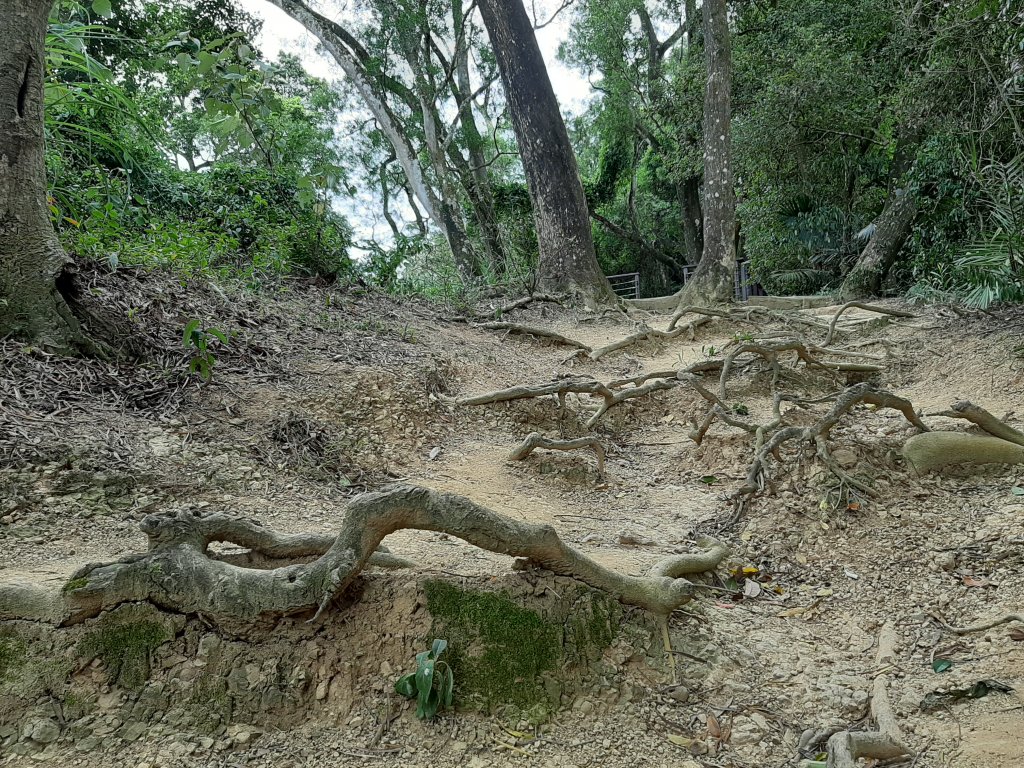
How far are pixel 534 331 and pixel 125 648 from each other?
6179 millimetres

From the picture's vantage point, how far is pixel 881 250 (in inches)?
414

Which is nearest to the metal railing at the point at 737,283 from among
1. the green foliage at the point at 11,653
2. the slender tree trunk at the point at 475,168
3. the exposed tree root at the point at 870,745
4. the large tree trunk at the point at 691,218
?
the large tree trunk at the point at 691,218

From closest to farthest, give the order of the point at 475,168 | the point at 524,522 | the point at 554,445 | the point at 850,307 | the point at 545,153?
the point at 524,522, the point at 554,445, the point at 850,307, the point at 545,153, the point at 475,168

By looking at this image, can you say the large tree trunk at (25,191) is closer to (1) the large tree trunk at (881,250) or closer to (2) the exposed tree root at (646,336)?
(2) the exposed tree root at (646,336)

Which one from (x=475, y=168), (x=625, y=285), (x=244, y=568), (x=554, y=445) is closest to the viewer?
(x=244, y=568)

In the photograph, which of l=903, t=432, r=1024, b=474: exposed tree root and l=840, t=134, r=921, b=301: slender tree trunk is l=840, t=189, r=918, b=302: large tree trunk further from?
l=903, t=432, r=1024, b=474: exposed tree root

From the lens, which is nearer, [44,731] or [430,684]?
[44,731]

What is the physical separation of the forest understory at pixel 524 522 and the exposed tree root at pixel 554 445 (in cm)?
2

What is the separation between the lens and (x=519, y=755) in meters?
1.96

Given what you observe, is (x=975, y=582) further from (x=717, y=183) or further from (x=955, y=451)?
(x=717, y=183)

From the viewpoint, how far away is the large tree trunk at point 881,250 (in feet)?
33.8

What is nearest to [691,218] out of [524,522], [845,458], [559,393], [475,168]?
[475,168]

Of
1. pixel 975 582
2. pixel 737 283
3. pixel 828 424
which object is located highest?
pixel 737 283

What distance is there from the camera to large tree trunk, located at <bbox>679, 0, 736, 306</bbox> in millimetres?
9852
